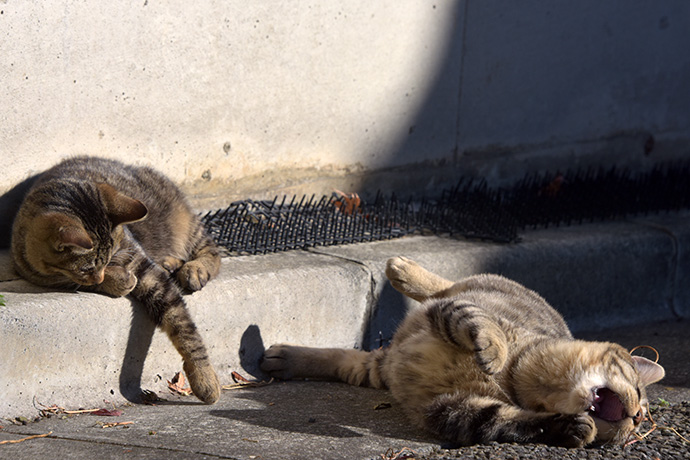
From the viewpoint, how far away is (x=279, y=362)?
13.9 ft

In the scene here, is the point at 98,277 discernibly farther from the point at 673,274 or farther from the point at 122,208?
the point at 673,274

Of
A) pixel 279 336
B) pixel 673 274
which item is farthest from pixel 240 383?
pixel 673 274

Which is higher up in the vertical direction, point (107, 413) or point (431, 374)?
point (431, 374)

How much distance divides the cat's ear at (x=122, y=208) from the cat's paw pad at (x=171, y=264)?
422 mm

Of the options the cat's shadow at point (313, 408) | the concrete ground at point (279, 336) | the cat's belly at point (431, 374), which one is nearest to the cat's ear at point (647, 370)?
the concrete ground at point (279, 336)

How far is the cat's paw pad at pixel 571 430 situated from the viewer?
3.20m

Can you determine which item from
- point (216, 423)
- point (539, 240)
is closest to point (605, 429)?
point (216, 423)

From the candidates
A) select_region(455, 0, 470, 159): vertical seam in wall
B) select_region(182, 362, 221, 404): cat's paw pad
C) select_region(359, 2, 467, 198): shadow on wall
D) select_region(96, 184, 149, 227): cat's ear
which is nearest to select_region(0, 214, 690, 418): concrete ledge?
select_region(182, 362, 221, 404): cat's paw pad

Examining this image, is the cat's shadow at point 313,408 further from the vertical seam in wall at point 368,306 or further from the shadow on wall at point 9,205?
the shadow on wall at point 9,205

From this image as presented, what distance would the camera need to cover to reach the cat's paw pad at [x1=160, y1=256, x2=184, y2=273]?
13.7 ft

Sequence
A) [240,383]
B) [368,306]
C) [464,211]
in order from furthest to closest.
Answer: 1. [464,211]
2. [368,306]
3. [240,383]

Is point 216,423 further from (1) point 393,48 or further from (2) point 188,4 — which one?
(1) point 393,48

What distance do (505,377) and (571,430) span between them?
0.48 metres

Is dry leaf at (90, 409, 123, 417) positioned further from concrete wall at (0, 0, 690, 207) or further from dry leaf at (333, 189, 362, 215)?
dry leaf at (333, 189, 362, 215)
